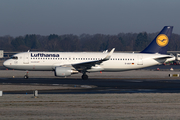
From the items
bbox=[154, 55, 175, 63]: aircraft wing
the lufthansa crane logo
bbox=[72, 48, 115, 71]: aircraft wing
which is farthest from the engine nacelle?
the lufthansa crane logo

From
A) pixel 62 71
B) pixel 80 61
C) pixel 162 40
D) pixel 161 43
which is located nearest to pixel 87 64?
pixel 80 61

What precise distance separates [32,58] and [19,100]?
73.1 feet

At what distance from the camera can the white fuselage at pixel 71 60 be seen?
40906 mm

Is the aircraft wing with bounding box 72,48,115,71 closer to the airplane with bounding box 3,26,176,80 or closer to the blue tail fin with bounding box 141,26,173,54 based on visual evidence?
the airplane with bounding box 3,26,176,80

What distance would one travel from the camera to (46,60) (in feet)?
134

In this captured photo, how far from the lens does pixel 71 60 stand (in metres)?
41.4

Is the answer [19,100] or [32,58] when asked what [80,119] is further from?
[32,58]

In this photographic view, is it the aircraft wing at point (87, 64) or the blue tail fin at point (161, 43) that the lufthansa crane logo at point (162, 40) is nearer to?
the blue tail fin at point (161, 43)

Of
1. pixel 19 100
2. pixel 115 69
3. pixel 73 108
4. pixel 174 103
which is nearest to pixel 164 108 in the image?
pixel 174 103

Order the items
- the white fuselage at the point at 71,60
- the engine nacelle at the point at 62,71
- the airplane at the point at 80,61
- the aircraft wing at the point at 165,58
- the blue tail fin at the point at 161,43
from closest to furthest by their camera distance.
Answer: the engine nacelle at the point at 62,71
the airplane at the point at 80,61
the white fuselage at the point at 71,60
the aircraft wing at the point at 165,58
the blue tail fin at the point at 161,43

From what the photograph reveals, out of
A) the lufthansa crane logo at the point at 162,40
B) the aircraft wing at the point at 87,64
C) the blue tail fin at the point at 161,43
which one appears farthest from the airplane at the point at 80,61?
the lufthansa crane logo at the point at 162,40

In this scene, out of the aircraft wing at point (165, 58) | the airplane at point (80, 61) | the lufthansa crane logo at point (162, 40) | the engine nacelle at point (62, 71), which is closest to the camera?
the engine nacelle at point (62, 71)

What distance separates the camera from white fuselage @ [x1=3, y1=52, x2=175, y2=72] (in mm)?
40906

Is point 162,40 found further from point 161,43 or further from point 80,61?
point 80,61
